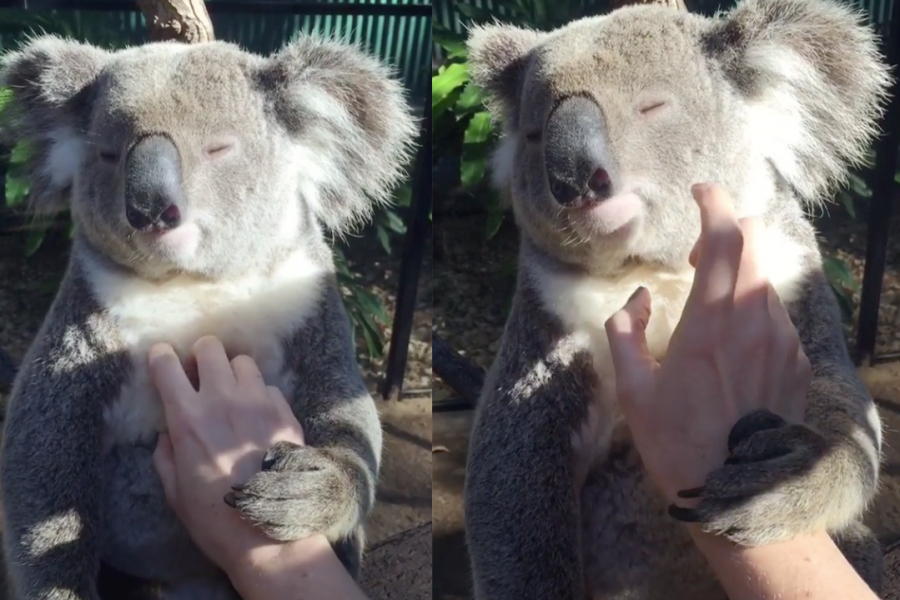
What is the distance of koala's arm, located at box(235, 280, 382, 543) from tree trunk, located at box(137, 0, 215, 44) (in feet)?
2.04

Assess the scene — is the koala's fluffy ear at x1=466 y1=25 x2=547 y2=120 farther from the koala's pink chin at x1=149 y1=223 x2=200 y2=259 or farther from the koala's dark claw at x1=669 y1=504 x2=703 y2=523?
the koala's dark claw at x1=669 y1=504 x2=703 y2=523

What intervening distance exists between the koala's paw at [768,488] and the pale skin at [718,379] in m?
0.03

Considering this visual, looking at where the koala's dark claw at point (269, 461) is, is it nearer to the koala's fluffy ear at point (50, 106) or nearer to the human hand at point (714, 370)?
the human hand at point (714, 370)

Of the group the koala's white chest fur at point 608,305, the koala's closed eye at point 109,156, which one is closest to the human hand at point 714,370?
the koala's white chest fur at point 608,305

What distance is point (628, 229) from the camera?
1532 mm

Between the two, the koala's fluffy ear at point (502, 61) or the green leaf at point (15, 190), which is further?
the green leaf at point (15, 190)

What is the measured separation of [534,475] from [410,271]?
2.06 feet

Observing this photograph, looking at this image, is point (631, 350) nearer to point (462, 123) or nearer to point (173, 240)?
point (462, 123)

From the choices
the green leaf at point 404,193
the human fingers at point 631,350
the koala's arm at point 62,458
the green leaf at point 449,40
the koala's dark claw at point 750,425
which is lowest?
the koala's arm at point 62,458

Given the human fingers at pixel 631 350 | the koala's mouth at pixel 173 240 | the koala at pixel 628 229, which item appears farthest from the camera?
the koala's mouth at pixel 173 240

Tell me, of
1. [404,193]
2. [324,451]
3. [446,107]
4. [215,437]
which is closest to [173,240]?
[215,437]

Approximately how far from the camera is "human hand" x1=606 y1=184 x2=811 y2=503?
134 centimetres

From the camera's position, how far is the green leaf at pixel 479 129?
1860 millimetres

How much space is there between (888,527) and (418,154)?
127 cm
